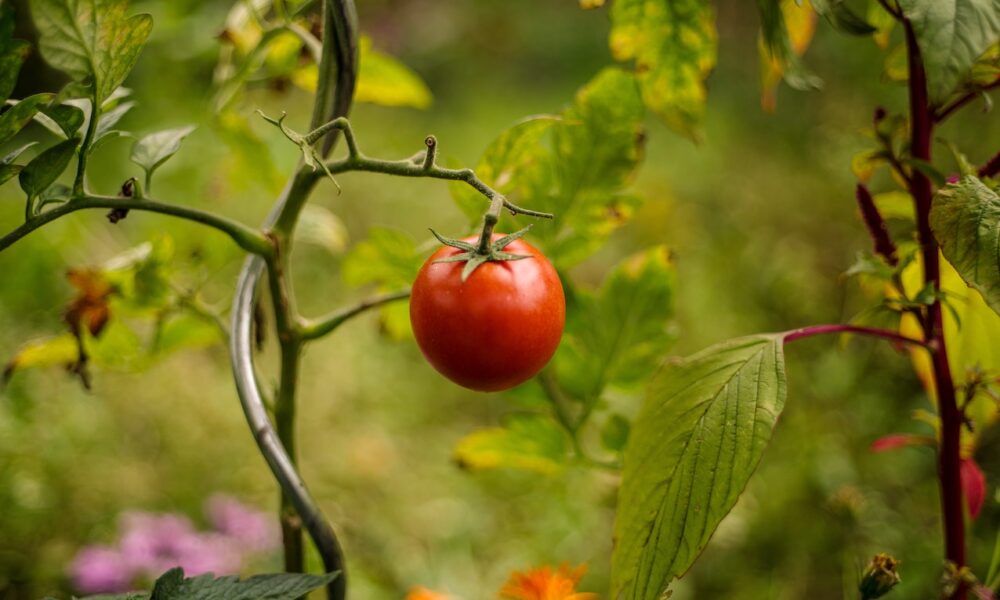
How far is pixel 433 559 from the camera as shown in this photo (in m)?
1.08

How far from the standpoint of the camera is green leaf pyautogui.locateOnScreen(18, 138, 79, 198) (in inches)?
15.2

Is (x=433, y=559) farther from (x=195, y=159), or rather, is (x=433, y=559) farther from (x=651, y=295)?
(x=195, y=159)

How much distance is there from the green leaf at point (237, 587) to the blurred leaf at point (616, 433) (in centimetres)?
26

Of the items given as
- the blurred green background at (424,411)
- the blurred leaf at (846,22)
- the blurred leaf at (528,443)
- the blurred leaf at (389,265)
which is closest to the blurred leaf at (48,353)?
the blurred green background at (424,411)

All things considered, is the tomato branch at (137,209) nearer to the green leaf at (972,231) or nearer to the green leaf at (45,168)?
the green leaf at (45,168)

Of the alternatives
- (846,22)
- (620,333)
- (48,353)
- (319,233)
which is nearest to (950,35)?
(846,22)

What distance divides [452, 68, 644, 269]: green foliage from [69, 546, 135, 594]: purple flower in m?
0.60

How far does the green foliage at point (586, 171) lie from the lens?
0.53m

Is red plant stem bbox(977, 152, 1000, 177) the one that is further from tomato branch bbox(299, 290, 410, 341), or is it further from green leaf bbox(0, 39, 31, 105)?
green leaf bbox(0, 39, 31, 105)

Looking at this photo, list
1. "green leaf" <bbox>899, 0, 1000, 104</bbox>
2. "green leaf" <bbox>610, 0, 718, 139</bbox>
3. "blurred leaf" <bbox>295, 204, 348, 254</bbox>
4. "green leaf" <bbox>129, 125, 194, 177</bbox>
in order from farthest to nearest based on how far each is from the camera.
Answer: "blurred leaf" <bbox>295, 204, 348, 254</bbox>
"green leaf" <bbox>610, 0, 718, 139</bbox>
"green leaf" <bbox>129, 125, 194, 177</bbox>
"green leaf" <bbox>899, 0, 1000, 104</bbox>

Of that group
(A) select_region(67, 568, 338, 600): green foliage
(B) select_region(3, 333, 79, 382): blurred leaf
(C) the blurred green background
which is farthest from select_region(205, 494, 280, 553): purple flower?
(A) select_region(67, 568, 338, 600): green foliage

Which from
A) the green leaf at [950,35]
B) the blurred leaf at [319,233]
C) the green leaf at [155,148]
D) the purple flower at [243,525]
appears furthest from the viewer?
the purple flower at [243,525]

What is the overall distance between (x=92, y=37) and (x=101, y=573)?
0.64m

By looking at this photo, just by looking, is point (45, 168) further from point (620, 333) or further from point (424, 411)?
point (424, 411)
